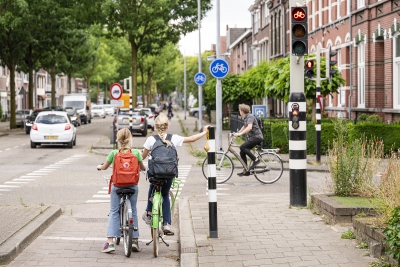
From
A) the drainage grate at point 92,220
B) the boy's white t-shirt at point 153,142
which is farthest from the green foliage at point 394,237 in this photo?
the drainage grate at point 92,220

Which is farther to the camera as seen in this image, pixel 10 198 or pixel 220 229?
pixel 10 198

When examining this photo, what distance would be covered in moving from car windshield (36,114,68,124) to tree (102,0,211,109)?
40.8 ft

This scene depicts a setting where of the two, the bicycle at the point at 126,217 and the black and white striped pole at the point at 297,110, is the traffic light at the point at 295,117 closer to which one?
the black and white striped pole at the point at 297,110

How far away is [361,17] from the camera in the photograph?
98.6 ft

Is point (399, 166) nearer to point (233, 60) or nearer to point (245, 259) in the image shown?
point (245, 259)

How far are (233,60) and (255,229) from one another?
78577 millimetres

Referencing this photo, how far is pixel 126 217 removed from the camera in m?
8.40

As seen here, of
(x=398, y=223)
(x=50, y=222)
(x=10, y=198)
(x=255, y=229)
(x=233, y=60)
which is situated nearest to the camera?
(x=398, y=223)

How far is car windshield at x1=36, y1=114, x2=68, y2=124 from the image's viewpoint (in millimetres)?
29117

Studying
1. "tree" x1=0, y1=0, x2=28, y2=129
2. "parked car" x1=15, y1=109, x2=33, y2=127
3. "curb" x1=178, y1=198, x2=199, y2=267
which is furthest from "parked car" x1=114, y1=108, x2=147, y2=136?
"curb" x1=178, y1=198, x2=199, y2=267

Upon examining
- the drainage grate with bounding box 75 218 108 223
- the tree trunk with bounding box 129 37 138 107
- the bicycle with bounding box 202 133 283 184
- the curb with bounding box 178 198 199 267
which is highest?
the tree trunk with bounding box 129 37 138 107

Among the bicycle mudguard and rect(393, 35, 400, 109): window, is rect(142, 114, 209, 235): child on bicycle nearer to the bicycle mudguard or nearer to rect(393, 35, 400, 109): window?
the bicycle mudguard

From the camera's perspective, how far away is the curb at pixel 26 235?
7.89 metres

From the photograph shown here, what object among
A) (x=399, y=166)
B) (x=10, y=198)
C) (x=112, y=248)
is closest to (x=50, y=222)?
(x=112, y=248)
